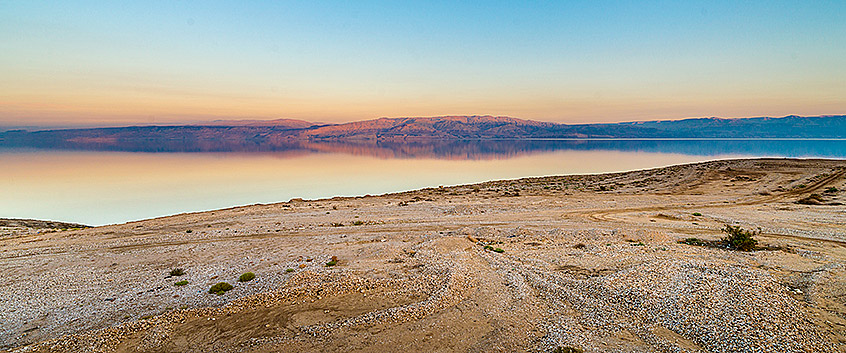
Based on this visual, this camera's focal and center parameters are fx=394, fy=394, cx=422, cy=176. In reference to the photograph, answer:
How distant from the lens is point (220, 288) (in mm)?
10086

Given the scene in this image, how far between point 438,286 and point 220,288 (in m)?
5.57

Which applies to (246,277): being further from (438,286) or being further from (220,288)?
(438,286)

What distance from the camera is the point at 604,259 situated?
11.9 metres

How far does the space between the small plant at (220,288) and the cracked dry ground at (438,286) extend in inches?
14.4

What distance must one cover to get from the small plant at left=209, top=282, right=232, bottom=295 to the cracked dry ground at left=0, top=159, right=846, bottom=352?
36cm

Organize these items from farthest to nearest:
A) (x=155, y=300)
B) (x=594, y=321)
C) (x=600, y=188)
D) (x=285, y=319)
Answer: (x=600, y=188) → (x=155, y=300) → (x=285, y=319) → (x=594, y=321)

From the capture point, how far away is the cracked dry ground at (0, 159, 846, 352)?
740 centimetres

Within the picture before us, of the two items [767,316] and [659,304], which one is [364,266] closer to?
[659,304]

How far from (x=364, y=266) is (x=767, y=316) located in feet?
31.0

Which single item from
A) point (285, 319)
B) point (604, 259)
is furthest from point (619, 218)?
point (285, 319)

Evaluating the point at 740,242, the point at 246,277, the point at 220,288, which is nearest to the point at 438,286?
the point at 246,277

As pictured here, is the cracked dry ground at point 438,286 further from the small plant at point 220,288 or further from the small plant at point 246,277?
the small plant at point 220,288

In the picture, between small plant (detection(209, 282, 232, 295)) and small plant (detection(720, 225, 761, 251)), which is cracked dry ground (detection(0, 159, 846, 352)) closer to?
small plant (detection(209, 282, 232, 295))

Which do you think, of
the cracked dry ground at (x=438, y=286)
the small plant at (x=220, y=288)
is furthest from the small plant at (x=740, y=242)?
the small plant at (x=220, y=288)
